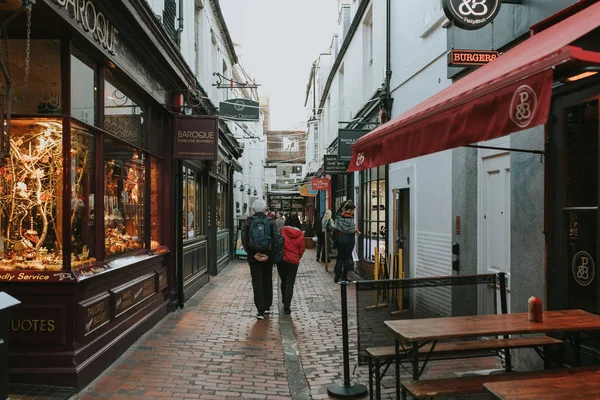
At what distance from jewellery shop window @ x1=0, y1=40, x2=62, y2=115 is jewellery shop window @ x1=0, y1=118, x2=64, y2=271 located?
0.15m

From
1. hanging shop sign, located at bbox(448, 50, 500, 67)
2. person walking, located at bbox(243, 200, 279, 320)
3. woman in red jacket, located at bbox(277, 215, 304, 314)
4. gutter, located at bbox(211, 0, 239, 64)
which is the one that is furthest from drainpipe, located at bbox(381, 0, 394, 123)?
hanging shop sign, located at bbox(448, 50, 500, 67)

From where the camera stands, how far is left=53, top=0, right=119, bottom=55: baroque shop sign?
15.7 feet

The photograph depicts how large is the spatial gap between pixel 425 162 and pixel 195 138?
4040 mm

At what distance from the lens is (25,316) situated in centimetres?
485

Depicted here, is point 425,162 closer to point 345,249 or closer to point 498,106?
point 345,249

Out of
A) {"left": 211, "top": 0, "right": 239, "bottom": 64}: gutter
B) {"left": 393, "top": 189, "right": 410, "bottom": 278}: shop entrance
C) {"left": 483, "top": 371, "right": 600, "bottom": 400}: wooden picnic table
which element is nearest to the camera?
{"left": 483, "top": 371, "right": 600, "bottom": 400}: wooden picnic table

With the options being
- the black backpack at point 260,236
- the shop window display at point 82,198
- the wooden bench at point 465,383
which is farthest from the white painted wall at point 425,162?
the shop window display at point 82,198

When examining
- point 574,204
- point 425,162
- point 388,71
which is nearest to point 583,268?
point 574,204

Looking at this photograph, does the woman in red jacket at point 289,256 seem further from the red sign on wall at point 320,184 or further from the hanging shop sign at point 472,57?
the red sign on wall at point 320,184

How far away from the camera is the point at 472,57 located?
19.3 feet

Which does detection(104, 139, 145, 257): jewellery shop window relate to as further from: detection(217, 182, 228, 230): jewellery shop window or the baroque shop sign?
detection(217, 182, 228, 230): jewellery shop window

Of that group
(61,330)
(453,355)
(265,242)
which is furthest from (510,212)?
(61,330)

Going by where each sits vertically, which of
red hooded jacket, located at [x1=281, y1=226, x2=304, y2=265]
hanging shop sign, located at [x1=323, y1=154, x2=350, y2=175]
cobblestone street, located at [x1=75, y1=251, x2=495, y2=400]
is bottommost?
cobblestone street, located at [x1=75, y1=251, x2=495, y2=400]

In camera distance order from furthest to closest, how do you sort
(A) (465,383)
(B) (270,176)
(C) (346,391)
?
(B) (270,176) → (C) (346,391) → (A) (465,383)
